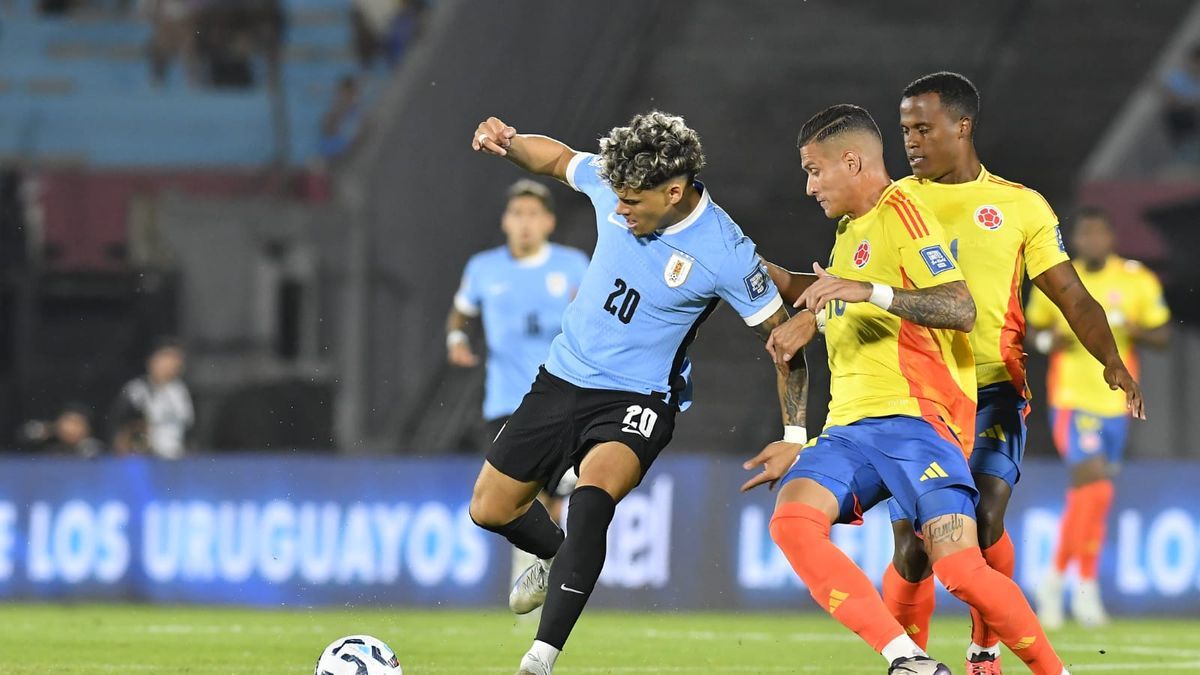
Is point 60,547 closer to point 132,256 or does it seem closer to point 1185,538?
point 132,256

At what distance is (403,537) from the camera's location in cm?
1254

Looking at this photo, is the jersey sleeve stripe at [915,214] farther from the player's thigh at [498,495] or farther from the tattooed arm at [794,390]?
the player's thigh at [498,495]

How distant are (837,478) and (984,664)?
1.10 meters

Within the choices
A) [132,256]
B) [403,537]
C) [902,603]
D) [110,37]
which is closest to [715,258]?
[902,603]

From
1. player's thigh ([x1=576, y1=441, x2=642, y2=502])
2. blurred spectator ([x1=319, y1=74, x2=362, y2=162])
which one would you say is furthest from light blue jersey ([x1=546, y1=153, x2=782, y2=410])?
blurred spectator ([x1=319, y1=74, x2=362, y2=162])

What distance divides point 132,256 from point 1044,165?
7.56 m

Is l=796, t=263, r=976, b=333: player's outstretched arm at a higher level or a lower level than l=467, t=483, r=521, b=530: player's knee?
higher

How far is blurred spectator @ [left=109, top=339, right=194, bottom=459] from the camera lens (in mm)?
14406

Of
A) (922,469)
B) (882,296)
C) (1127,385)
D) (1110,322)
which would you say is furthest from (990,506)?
(1110,322)

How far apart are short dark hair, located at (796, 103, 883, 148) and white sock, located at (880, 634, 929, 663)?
1.63 metres

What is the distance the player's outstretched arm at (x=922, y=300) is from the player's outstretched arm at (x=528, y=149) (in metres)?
1.46

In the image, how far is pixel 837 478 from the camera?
21.1 feet

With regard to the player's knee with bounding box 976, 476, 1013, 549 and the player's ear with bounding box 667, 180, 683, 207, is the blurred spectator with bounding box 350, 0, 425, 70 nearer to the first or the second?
the player's ear with bounding box 667, 180, 683, 207

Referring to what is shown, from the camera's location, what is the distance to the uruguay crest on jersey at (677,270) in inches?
269
